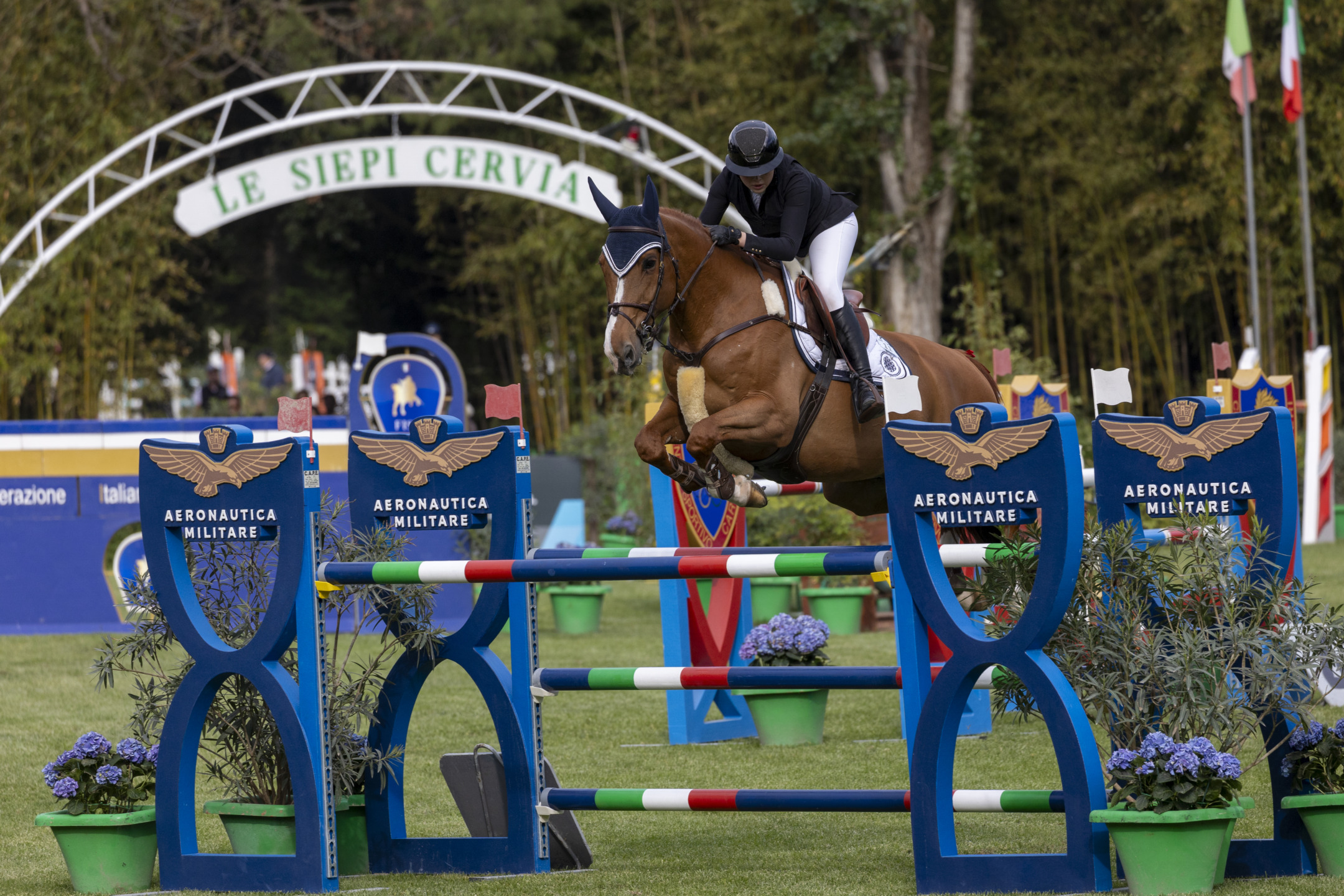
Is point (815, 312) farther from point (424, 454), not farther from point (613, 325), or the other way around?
point (424, 454)

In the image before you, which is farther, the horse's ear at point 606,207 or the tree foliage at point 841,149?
the tree foliage at point 841,149

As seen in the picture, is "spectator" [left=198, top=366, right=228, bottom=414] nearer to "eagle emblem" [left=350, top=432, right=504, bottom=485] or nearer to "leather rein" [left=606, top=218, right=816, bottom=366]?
"leather rein" [left=606, top=218, right=816, bottom=366]

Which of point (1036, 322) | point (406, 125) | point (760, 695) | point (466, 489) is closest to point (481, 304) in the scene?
point (406, 125)

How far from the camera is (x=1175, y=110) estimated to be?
13680 mm

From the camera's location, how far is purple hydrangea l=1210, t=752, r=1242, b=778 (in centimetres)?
285

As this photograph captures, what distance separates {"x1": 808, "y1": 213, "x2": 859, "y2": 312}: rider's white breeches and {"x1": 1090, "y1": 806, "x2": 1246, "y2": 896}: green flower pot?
206 cm

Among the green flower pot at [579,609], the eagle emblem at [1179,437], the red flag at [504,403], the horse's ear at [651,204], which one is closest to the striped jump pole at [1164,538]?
the eagle emblem at [1179,437]

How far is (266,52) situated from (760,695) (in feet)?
52.4

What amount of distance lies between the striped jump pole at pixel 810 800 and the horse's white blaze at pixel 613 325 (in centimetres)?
113

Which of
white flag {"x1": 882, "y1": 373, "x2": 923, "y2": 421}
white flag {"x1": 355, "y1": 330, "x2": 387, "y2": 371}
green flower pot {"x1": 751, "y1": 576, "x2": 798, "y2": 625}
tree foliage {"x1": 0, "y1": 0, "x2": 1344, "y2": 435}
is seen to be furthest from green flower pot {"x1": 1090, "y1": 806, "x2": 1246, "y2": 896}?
tree foliage {"x1": 0, "y1": 0, "x2": 1344, "y2": 435}

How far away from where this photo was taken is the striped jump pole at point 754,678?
322 centimetres

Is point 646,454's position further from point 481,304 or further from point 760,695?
point 481,304

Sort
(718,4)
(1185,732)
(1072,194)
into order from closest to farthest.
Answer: (1185,732), (1072,194), (718,4)

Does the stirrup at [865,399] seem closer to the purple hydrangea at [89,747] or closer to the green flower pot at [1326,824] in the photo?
the green flower pot at [1326,824]
